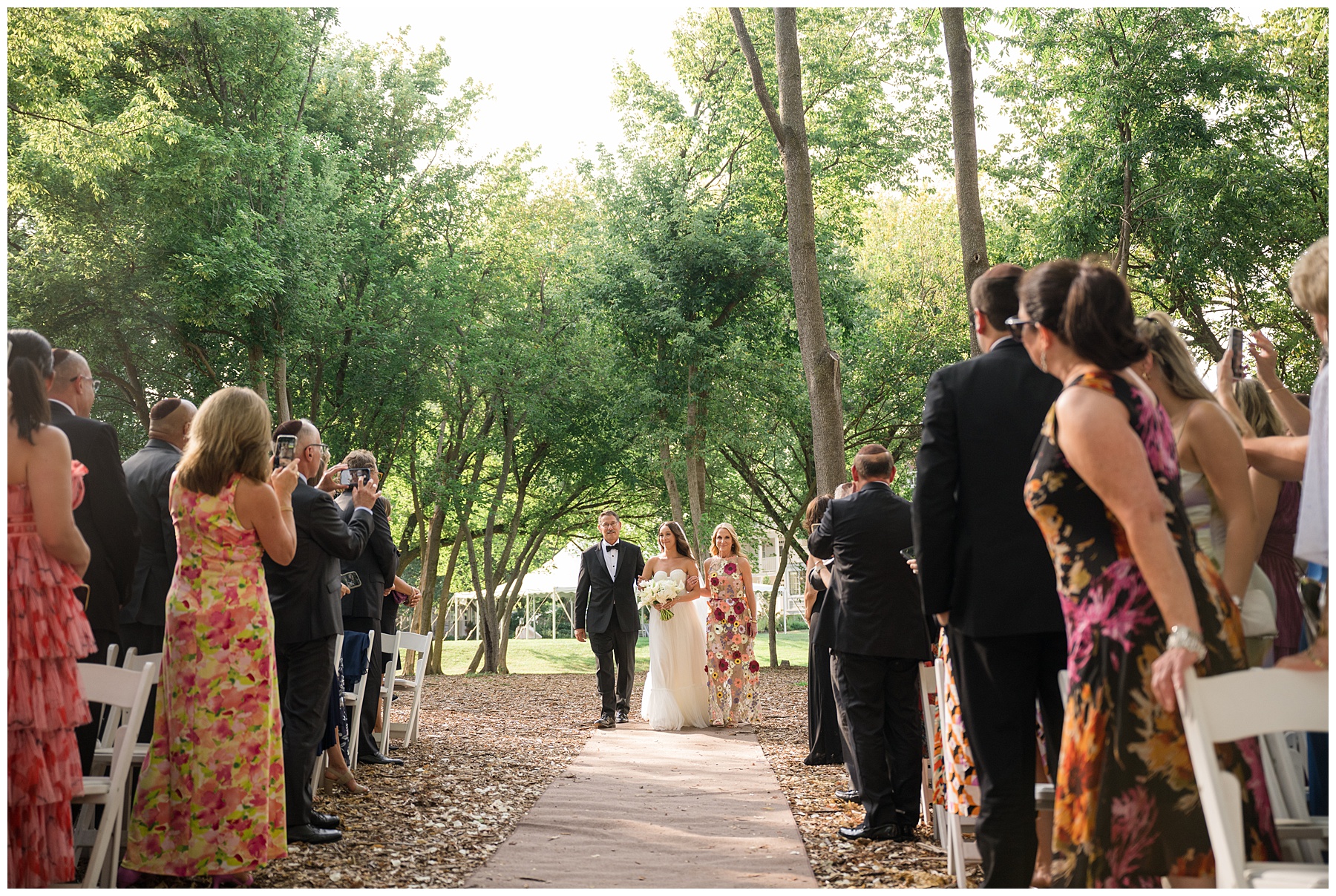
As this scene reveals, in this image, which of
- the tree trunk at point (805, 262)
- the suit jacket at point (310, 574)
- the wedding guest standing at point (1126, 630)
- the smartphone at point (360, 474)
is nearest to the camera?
the wedding guest standing at point (1126, 630)

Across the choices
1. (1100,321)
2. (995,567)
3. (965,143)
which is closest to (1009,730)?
(995,567)

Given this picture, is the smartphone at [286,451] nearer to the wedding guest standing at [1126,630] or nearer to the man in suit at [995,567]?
the man in suit at [995,567]

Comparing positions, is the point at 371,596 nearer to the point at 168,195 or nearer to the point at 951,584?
the point at 951,584

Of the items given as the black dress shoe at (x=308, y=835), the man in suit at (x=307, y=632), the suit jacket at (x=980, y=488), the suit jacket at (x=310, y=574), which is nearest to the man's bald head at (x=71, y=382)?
the man in suit at (x=307, y=632)

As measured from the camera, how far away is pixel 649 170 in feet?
61.8

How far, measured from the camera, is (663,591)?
1082cm

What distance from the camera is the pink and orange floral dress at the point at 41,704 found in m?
3.36

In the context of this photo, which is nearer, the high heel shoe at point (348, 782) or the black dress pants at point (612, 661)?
the high heel shoe at point (348, 782)

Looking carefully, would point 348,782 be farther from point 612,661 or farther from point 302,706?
point 612,661

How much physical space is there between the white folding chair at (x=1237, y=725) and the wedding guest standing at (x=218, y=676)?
335 centimetres

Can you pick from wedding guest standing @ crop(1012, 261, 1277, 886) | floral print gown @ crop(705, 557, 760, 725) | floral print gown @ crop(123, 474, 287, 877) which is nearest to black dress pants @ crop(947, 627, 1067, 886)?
wedding guest standing @ crop(1012, 261, 1277, 886)

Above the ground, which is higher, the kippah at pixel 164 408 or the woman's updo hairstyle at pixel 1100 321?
the kippah at pixel 164 408

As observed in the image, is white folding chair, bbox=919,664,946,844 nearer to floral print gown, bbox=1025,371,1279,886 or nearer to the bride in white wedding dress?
floral print gown, bbox=1025,371,1279,886

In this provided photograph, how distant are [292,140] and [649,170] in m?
→ 6.15
